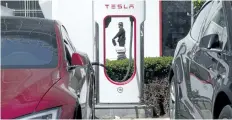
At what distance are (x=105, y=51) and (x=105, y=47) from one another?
0.22ft

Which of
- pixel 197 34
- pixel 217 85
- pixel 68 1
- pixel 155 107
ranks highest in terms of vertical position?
pixel 68 1

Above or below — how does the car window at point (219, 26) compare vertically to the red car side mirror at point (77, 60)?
above

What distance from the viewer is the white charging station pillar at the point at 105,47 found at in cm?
831

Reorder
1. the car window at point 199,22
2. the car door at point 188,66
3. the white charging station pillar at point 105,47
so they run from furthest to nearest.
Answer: the white charging station pillar at point 105,47, the car window at point 199,22, the car door at point 188,66

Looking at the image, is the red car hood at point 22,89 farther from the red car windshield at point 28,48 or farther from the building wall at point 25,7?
the building wall at point 25,7

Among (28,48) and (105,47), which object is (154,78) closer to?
(105,47)

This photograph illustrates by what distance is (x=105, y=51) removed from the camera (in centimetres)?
852

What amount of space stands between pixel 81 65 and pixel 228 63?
148 cm

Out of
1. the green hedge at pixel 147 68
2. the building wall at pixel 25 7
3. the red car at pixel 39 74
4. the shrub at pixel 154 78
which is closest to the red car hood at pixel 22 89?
the red car at pixel 39 74

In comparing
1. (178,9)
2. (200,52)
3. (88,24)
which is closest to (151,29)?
(178,9)

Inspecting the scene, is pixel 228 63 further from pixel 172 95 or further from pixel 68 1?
pixel 68 1

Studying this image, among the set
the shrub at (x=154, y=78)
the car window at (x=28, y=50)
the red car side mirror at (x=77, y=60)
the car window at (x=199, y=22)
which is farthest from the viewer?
the shrub at (x=154, y=78)

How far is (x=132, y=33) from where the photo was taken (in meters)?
8.78

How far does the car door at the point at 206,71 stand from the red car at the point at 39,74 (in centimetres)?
106
